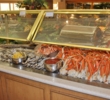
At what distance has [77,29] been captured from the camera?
171cm

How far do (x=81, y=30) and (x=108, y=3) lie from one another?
525cm

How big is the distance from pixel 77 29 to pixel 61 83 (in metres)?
0.60

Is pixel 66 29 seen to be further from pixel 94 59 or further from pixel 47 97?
pixel 47 97

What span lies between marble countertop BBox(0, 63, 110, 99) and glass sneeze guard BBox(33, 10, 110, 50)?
0.35 metres

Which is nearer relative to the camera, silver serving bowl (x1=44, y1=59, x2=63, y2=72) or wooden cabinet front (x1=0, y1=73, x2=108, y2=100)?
wooden cabinet front (x1=0, y1=73, x2=108, y2=100)

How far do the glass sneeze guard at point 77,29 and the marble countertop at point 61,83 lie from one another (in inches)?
13.9

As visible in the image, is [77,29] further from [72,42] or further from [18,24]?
[18,24]

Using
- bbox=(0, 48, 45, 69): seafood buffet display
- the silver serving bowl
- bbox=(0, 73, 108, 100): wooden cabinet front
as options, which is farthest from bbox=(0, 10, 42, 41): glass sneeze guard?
bbox=(0, 73, 108, 100): wooden cabinet front

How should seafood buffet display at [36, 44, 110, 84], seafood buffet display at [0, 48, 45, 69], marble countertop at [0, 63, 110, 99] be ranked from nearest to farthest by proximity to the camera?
marble countertop at [0, 63, 110, 99] < seafood buffet display at [36, 44, 110, 84] < seafood buffet display at [0, 48, 45, 69]

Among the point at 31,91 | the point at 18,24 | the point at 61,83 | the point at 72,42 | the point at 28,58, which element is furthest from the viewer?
the point at 18,24

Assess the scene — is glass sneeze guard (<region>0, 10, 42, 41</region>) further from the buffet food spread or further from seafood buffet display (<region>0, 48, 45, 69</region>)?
seafood buffet display (<region>0, 48, 45, 69</region>)

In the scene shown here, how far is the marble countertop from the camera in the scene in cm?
132

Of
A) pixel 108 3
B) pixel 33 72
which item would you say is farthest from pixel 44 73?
pixel 108 3

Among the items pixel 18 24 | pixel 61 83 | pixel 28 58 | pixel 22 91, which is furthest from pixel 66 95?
pixel 18 24
